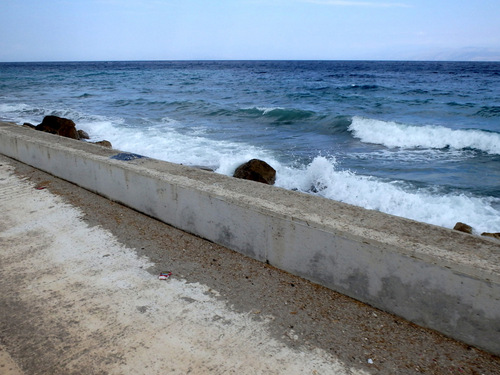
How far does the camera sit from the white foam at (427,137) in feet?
44.8

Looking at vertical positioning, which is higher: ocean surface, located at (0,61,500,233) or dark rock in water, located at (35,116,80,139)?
dark rock in water, located at (35,116,80,139)

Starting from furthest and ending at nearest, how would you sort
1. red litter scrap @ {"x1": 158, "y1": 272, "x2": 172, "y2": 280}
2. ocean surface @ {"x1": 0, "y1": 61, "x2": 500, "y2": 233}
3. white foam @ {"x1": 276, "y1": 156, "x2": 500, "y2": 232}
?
1. ocean surface @ {"x1": 0, "y1": 61, "x2": 500, "y2": 233}
2. white foam @ {"x1": 276, "y1": 156, "x2": 500, "y2": 232}
3. red litter scrap @ {"x1": 158, "y1": 272, "x2": 172, "y2": 280}

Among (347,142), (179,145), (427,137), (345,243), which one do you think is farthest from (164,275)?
(427,137)

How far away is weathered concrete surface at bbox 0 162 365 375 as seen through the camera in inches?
86.9

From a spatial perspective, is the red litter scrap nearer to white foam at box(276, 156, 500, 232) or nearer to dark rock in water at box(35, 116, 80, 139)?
white foam at box(276, 156, 500, 232)

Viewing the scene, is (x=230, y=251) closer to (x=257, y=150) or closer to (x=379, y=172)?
(x=379, y=172)

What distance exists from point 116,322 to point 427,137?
14.4 meters

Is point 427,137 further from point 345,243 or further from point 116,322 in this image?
point 116,322

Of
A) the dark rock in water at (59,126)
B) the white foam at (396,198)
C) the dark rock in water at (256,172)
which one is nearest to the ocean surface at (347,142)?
the white foam at (396,198)

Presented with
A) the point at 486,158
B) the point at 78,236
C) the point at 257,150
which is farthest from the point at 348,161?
the point at 78,236

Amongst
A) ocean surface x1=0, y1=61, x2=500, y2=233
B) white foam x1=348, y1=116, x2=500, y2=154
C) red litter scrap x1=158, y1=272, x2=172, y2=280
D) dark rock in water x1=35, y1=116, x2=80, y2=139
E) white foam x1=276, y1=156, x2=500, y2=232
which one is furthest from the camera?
white foam x1=348, y1=116, x2=500, y2=154

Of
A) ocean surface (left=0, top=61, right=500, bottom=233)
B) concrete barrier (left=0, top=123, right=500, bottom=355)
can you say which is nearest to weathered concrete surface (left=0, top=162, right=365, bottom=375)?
concrete barrier (left=0, top=123, right=500, bottom=355)

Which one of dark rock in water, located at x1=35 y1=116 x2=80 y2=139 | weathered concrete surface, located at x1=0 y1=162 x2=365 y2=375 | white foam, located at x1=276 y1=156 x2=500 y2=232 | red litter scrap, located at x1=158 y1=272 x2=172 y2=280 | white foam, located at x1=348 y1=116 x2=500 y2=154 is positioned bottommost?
white foam, located at x1=276 y1=156 x2=500 y2=232

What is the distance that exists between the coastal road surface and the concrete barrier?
5.2 inches
